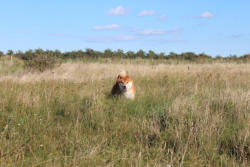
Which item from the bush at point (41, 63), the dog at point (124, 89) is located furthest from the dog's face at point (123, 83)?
the bush at point (41, 63)

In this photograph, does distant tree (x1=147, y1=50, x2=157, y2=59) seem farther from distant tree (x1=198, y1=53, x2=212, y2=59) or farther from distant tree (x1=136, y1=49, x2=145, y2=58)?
distant tree (x1=198, y1=53, x2=212, y2=59)

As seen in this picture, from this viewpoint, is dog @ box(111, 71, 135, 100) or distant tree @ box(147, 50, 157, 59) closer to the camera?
dog @ box(111, 71, 135, 100)

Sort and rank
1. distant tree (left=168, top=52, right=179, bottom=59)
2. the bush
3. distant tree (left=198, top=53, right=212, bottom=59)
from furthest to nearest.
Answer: distant tree (left=168, top=52, right=179, bottom=59)
distant tree (left=198, top=53, right=212, bottom=59)
the bush

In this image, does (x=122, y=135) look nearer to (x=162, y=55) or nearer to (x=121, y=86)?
(x=121, y=86)

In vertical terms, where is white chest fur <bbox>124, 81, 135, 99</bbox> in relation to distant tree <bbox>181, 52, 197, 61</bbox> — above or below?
below

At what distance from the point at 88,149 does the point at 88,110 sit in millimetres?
1463

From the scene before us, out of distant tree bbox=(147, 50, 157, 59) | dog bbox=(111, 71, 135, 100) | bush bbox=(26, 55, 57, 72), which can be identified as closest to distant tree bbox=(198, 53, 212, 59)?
distant tree bbox=(147, 50, 157, 59)

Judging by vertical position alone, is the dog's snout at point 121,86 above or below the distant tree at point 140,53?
below

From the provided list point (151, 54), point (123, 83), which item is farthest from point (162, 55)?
point (123, 83)

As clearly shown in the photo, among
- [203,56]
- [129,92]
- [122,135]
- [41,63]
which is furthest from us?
[203,56]

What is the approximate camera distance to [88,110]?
422 centimetres

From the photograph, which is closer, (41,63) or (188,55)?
(41,63)

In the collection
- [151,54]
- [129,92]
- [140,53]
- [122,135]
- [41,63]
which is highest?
[140,53]

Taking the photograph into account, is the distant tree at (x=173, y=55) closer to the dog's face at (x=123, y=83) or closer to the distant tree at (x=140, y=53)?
the distant tree at (x=140, y=53)
